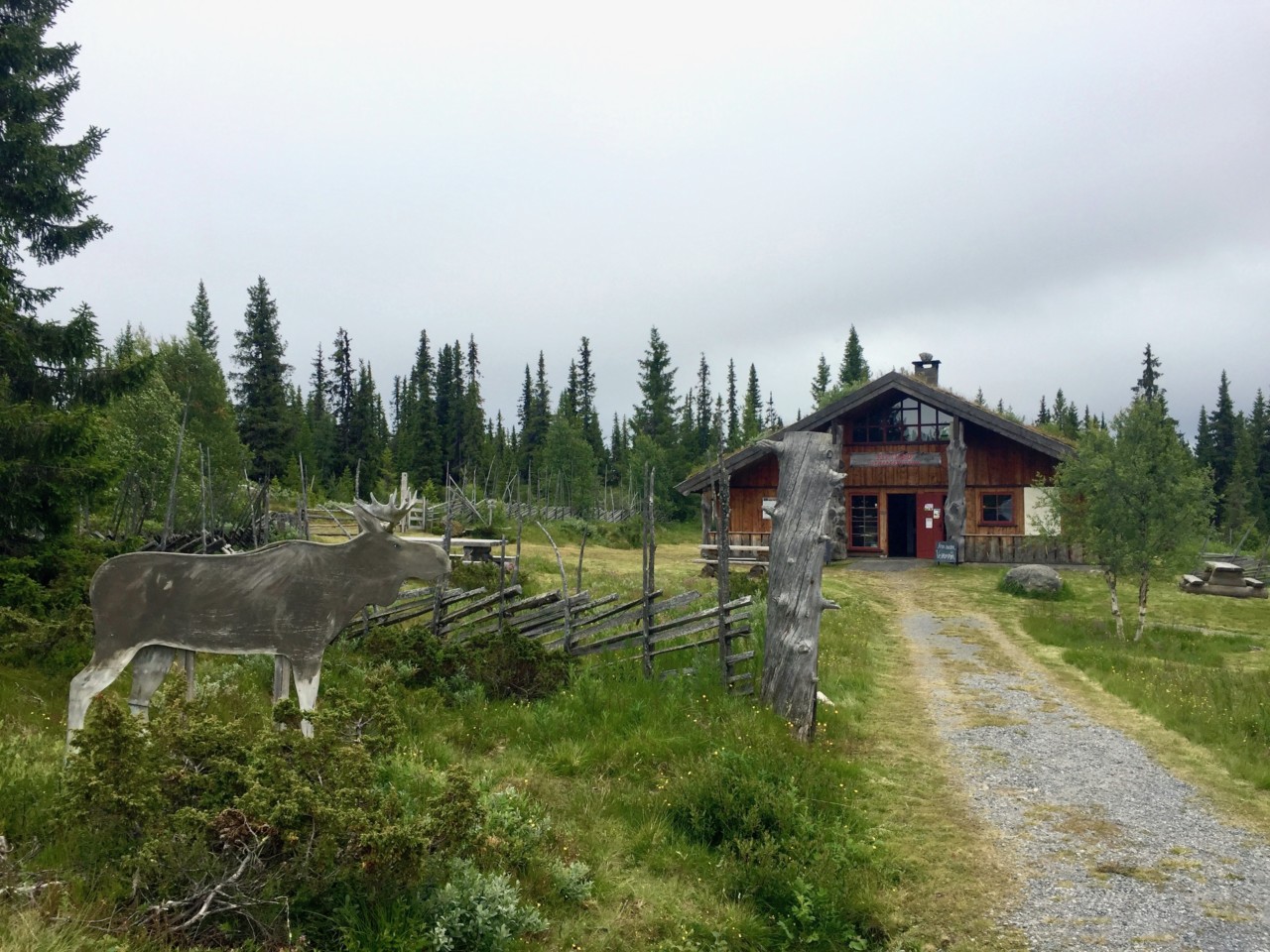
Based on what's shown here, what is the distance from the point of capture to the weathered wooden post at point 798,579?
7.94 metres

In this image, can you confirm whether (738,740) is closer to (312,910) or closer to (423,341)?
(312,910)

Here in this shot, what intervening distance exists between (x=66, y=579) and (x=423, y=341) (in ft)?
239

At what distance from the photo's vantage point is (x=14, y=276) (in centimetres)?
995

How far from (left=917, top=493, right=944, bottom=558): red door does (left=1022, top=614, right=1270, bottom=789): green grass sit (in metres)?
11.0

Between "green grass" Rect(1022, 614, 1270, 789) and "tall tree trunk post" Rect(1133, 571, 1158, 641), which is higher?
"tall tree trunk post" Rect(1133, 571, 1158, 641)

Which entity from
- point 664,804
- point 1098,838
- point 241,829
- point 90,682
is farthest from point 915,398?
point 241,829

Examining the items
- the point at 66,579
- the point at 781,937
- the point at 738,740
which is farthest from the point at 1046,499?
the point at 66,579

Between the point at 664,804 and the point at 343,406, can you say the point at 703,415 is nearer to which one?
the point at 343,406

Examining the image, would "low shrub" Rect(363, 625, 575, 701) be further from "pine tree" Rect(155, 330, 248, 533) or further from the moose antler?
"pine tree" Rect(155, 330, 248, 533)

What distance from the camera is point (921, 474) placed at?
26.6m

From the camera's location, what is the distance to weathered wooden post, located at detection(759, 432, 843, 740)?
7.94 meters

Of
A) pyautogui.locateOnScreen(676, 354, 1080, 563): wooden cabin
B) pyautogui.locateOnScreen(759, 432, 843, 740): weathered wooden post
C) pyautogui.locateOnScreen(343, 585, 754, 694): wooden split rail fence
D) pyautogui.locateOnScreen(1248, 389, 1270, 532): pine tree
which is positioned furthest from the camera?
pyautogui.locateOnScreen(1248, 389, 1270, 532): pine tree

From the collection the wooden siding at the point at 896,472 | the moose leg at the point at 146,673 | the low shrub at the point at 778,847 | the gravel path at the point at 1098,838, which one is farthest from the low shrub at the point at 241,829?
the wooden siding at the point at 896,472

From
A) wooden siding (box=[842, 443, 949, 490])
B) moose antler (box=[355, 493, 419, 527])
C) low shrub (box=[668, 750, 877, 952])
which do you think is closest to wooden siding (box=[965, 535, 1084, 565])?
wooden siding (box=[842, 443, 949, 490])
